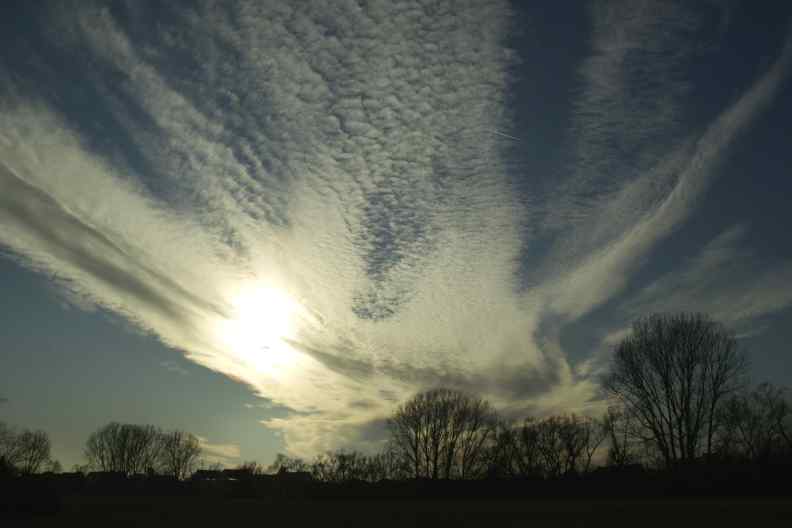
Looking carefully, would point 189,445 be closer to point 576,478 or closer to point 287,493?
point 287,493

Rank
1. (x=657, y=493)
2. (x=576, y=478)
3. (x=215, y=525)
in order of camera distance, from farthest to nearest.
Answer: (x=576, y=478) → (x=657, y=493) → (x=215, y=525)

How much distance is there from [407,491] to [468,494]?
657 cm

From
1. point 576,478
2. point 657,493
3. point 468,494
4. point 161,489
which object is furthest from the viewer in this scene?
point 161,489

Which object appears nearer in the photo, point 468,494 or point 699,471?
point 699,471

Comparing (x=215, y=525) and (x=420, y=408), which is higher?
(x=420, y=408)

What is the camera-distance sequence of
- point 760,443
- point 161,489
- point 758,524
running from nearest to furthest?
point 758,524, point 760,443, point 161,489

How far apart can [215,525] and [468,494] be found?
33425mm

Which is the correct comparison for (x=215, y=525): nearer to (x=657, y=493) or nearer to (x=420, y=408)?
(x=657, y=493)

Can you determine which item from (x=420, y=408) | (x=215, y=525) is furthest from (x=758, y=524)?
(x=420, y=408)

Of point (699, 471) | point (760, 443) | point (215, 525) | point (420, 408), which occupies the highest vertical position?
point (420, 408)

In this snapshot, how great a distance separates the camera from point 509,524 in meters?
22.6

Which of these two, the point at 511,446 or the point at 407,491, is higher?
the point at 511,446

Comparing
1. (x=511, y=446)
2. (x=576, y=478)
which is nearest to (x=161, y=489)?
(x=511, y=446)

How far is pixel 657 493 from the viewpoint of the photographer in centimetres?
4156
